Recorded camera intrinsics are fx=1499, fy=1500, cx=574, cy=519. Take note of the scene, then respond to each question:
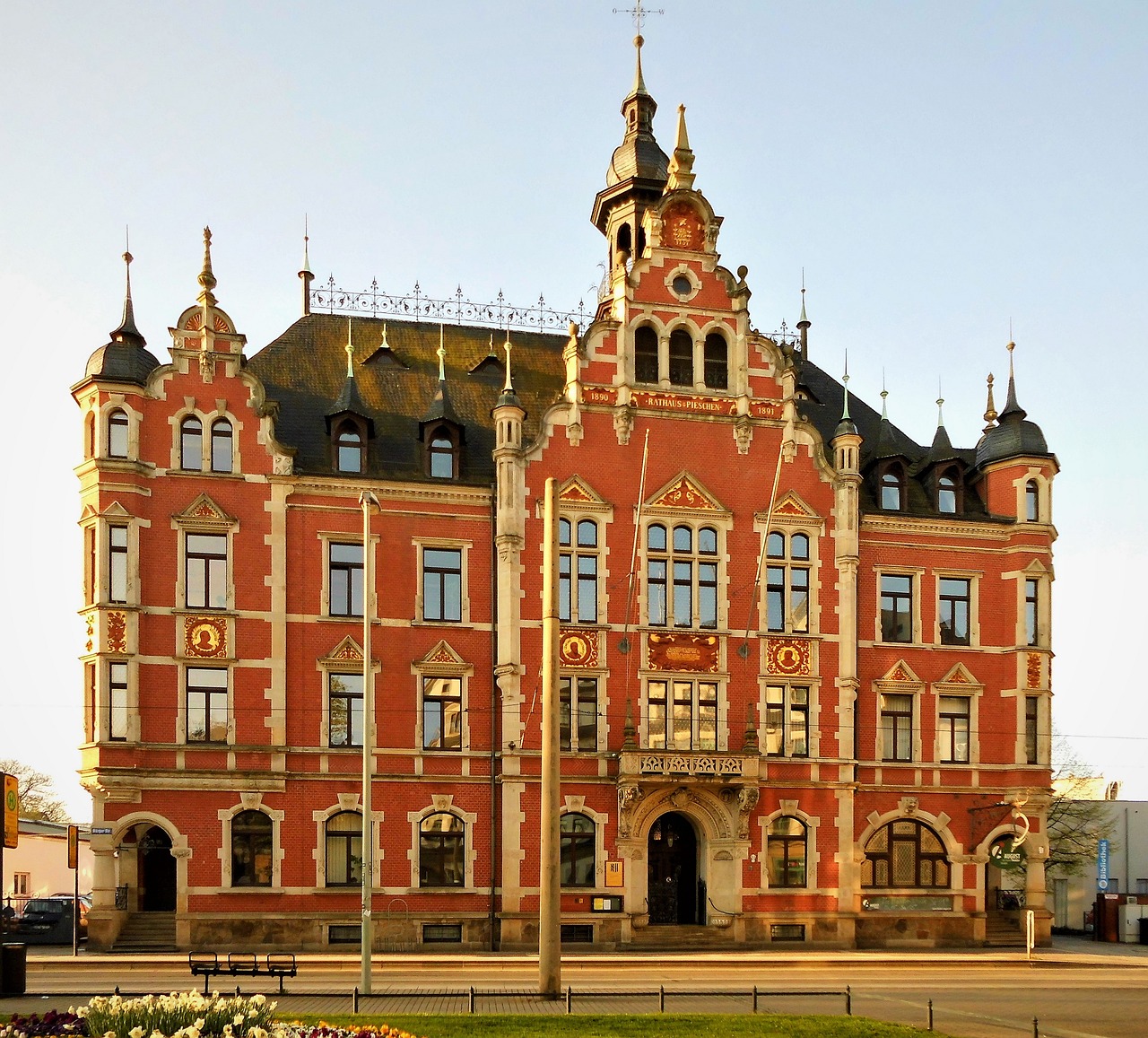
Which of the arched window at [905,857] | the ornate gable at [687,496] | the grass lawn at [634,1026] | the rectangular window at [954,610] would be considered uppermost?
the ornate gable at [687,496]

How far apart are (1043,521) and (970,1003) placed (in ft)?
76.1

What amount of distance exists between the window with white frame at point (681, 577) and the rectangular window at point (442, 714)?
6779mm

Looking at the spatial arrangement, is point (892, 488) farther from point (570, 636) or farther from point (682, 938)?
point (682, 938)

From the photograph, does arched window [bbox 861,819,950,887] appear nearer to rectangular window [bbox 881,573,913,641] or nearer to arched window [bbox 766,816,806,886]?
arched window [bbox 766,816,806,886]

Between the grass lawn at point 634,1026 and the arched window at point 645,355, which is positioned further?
the arched window at point 645,355

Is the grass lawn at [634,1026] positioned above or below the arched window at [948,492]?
below

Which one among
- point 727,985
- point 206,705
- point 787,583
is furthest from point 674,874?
point 206,705

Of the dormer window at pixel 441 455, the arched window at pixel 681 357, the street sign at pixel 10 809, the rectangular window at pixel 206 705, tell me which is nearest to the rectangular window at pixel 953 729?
the arched window at pixel 681 357

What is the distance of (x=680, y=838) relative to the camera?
48094 mm

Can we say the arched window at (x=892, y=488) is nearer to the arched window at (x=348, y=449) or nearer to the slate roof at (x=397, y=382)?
the slate roof at (x=397, y=382)

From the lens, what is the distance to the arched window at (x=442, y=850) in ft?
150

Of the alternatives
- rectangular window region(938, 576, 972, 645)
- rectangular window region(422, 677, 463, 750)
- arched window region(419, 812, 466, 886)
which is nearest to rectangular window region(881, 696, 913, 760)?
rectangular window region(938, 576, 972, 645)

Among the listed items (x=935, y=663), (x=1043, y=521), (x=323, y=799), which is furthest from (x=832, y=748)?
(x=323, y=799)

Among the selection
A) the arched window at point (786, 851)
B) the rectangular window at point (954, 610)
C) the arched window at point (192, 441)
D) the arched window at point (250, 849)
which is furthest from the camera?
the rectangular window at point (954, 610)
